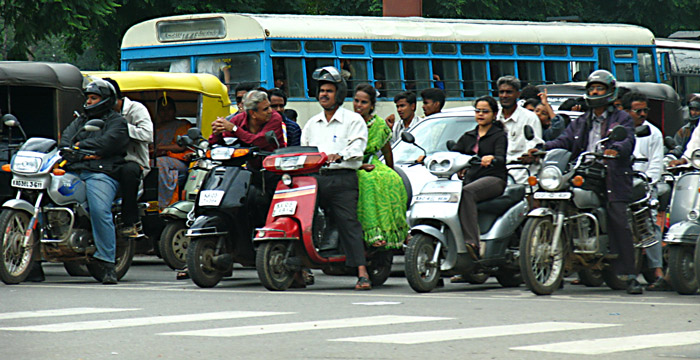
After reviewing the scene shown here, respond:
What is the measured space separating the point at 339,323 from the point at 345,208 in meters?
3.28

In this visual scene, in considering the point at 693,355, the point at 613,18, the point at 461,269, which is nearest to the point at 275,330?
the point at 693,355

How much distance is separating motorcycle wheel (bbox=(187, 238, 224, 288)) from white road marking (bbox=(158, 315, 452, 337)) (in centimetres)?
313

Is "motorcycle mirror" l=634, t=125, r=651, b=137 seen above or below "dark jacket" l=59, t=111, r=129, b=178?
below

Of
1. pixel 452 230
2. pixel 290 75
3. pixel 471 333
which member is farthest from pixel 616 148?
pixel 290 75

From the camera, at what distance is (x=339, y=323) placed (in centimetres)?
898

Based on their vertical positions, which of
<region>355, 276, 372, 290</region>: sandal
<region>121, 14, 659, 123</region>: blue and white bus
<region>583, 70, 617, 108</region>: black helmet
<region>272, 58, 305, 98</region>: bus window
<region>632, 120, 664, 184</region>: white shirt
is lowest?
<region>355, 276, 372, 290</region>: sandal

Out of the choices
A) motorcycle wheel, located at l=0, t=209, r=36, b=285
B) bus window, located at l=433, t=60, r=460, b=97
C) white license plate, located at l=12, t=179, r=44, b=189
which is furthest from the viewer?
bus window, located at l=433, t=60, r=460, b=97

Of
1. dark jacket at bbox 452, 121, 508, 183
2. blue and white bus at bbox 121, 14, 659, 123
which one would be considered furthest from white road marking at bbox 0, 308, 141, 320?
blue and white bus at bbox 121, 14, 659, 123

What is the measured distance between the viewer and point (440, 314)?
9.59 metres

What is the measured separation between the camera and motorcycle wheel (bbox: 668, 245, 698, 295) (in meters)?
11.6

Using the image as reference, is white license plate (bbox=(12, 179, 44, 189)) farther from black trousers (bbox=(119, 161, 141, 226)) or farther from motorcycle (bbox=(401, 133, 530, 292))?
motorcycle (bbox=(401, 133, 530, 292))

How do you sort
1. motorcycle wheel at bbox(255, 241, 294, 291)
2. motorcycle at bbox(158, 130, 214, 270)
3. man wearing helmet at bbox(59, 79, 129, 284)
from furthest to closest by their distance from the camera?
motorcycle at bbox(158, 130, 214, 270) < man wearing helmet at bbox(59, 79, 129, 284) < motorcycle wheel at bbox(255, 241, 294, 291)

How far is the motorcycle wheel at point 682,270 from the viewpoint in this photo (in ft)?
38.1

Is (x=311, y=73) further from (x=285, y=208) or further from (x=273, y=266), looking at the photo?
(x=273, y=266)
